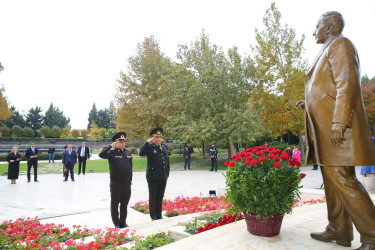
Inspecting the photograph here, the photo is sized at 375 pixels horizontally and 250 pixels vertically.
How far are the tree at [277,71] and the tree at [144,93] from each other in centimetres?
858

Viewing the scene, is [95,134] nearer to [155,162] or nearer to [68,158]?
[68,158]

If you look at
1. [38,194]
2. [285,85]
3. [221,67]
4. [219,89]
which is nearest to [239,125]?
[219,89]

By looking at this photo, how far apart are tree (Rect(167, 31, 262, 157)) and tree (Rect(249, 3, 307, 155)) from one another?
2.05 metres

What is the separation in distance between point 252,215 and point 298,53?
23321 millimetres

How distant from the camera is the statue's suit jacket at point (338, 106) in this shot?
9.00ft

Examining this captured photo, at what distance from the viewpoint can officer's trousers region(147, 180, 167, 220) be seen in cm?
642

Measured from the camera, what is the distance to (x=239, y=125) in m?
20.4

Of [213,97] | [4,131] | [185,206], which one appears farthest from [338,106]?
[4,131]

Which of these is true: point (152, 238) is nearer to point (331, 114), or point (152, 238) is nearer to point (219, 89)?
point (331, 114)

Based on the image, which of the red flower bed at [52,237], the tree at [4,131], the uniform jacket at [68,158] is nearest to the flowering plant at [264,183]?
the red flower bed at [52,237]

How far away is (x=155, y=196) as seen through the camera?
21.3 ft

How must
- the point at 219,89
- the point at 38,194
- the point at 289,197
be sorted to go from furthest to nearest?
the point at 219,89 < the point at 38,194 < the point at 289,197

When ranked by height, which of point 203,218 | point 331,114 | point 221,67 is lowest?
point 203,218

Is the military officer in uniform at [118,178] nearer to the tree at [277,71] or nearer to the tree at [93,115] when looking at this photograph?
the tree at [277,71]
